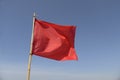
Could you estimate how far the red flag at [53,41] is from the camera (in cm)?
1809

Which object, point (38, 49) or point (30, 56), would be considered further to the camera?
point (38, 49)

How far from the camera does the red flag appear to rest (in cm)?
1809

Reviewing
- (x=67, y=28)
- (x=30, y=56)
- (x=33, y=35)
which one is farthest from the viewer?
(x=67, y=28)

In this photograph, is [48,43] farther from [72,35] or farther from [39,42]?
[72,35]

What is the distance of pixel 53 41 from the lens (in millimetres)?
18812

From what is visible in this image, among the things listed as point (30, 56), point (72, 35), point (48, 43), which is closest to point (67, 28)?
point (72, 35)

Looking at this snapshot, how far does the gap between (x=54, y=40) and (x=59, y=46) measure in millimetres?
524

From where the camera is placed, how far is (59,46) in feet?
62.2

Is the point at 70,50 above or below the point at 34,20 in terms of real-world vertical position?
below

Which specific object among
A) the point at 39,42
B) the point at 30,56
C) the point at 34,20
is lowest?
the point at 30,56

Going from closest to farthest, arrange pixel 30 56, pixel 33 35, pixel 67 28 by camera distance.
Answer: pixel 30 56 → pixel 33 35 → pixel 67 28

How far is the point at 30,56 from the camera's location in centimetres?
1683

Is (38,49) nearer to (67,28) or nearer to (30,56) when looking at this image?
(30,56)

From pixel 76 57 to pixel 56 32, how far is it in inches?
83.9
